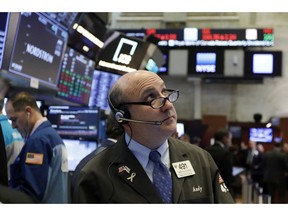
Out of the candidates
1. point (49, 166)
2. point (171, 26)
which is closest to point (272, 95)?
point (171, 26)

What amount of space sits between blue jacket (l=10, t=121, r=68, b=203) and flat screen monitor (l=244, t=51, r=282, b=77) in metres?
10.1

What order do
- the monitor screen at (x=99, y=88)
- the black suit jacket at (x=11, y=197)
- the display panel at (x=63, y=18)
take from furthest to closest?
the monitor screen at (x=99, y=88), the display panel at (x=63, y=18), the black suit jacket at (x=11, y=197)

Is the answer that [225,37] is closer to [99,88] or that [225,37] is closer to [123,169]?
[99,88]

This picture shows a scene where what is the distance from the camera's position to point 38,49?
3.13 m

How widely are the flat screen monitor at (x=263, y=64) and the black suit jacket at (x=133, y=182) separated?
421 inches

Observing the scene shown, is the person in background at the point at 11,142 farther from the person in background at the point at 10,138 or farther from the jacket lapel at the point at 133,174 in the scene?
the jacket lapel at the point at 133,174

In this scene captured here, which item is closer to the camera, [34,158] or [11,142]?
[34,158]

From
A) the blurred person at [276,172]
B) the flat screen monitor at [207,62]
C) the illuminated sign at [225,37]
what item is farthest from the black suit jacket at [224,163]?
the illuminated sign at [225,37]

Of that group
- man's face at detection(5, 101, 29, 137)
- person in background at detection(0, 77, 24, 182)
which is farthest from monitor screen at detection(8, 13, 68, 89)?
man's face at detection(5, 101, 29, 137)

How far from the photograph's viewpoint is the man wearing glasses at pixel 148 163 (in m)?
1.41

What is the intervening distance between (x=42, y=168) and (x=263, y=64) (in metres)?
10.5

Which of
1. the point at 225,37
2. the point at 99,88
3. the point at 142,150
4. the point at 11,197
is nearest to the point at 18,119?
the point at 142,150

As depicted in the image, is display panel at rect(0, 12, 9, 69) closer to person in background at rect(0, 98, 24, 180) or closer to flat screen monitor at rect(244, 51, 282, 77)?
person in background at rect(0, 98, 24, 180)
